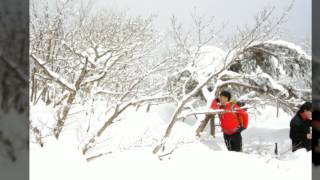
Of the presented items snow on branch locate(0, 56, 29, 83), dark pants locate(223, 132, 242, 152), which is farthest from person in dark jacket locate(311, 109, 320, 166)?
dark pants locate(223, 132, 242, 152)

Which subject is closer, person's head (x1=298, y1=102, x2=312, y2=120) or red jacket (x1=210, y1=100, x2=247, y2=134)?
person's head (x1=298, y1=102, x2=312, y2=120)

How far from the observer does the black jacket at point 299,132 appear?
15.9 ft

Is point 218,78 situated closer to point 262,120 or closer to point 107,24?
point 107,24

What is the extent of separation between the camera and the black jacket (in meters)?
4.86

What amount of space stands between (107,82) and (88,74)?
1.06m

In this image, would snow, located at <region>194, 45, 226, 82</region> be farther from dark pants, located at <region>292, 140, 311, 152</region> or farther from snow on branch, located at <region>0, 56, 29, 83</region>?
snow on branch, located at <region>0, 56, 29, 83</region>

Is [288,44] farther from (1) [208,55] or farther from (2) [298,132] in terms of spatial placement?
(1) [208,55]

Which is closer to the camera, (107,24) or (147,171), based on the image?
(147,171)

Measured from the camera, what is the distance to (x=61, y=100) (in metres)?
5.80

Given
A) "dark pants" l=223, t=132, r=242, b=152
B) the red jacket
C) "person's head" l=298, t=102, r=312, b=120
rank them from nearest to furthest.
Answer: "person's head" l=298, t=102, r=312, b=120
the red jacket
"dark pants" l=223, t=132, r=242, b=152

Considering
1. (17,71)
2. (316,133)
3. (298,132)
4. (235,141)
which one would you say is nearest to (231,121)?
(235,141)

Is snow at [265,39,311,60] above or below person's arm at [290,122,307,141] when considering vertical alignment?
above

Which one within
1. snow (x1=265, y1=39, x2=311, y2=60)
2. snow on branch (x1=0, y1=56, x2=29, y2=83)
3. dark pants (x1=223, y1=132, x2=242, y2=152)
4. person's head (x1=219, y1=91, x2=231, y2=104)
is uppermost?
snow (x1=265, y1=39, x2=311, y2=60)

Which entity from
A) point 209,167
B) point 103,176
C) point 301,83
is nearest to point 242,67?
point 301,83
